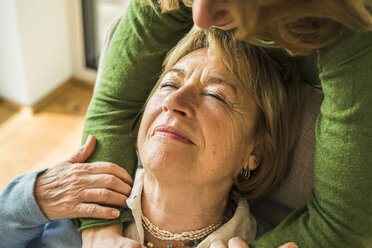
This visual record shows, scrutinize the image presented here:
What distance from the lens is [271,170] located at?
1321mm

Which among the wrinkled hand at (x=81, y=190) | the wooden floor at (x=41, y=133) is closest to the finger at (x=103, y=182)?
the wrinkled hand at (x=81, y=190)

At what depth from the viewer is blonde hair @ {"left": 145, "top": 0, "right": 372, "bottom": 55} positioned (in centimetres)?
72

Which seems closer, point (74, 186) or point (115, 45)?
point (74, 186)

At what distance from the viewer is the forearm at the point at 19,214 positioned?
4.05 feet

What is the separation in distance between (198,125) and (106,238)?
0.45m

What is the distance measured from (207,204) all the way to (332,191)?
1.28ft

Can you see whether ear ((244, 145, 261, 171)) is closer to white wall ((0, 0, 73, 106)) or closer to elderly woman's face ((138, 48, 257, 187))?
elderly woman's face ((138, 48, 257, 187))

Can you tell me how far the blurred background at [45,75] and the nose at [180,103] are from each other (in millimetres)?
1663

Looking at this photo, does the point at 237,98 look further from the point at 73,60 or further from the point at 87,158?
the point at 73,60

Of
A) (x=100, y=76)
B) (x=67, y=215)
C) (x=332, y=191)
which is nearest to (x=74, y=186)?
(x=67, y=215)

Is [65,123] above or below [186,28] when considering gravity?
below

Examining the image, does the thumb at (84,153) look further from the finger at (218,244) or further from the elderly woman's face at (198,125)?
the finger at (218,244)

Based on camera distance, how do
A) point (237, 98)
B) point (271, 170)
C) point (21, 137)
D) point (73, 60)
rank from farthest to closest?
1. point (73, 60)
2. point (21, 137)
3. point (271, 170)
4. point (237, 98)

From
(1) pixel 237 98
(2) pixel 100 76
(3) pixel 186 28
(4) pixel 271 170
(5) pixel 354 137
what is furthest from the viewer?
(2) pixel 100 76
